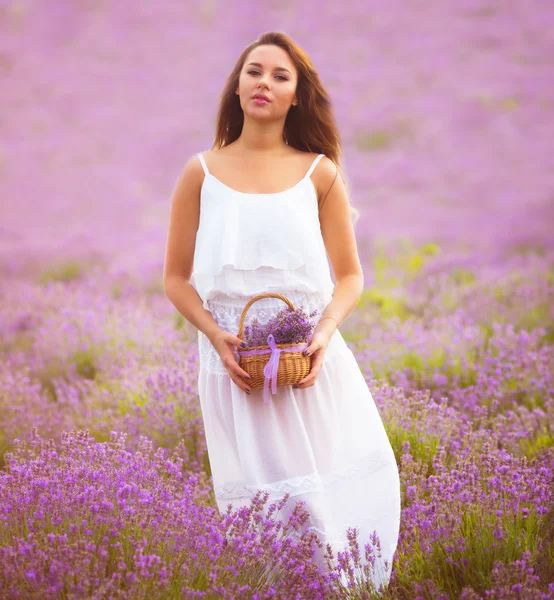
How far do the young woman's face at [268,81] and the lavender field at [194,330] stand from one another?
1145 mm

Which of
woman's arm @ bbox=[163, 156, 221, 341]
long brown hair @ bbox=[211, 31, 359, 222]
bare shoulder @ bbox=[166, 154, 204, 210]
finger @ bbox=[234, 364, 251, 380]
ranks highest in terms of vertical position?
long brown hair @ bbox=[211, 31, 359, 222]

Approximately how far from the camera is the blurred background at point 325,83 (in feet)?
33.4

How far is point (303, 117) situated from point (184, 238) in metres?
0.59

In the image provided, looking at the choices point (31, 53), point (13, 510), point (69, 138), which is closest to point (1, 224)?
point (69, 138)

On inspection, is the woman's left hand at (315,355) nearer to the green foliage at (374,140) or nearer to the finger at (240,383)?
the finger at (240,383)

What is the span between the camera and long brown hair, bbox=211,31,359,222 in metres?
2.37

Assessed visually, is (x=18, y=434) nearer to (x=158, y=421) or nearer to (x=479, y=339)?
(x=158, y=421)

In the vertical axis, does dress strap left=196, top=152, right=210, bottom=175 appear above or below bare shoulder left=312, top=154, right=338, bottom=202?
above

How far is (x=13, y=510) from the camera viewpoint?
6.53 feet

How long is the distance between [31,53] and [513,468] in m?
13.5

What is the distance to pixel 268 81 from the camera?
2.22 metres

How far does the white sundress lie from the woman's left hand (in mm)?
124

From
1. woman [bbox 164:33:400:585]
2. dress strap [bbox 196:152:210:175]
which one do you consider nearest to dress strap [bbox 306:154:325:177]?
woman [bbox 164:33:400:585]

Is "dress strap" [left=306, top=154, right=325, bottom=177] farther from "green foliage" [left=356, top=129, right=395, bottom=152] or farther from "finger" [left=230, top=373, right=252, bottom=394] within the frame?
"green foliage" [left=356, top=129, right=395, bottom=152]
